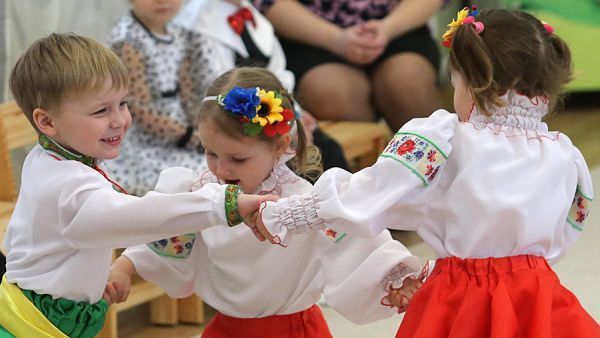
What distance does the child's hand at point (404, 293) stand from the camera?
7.39 ft

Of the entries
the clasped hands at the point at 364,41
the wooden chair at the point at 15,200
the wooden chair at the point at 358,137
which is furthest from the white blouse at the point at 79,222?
the clasped hands at the point at 364,41

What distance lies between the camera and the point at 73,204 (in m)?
2.14

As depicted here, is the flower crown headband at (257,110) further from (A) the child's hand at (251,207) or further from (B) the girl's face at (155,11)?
(B) the girl's face at (155,11)

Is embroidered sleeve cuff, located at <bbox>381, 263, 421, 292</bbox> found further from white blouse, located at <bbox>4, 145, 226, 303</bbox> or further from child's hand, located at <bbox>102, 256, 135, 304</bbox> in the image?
child's hand, located at <bbox>102, 256, 135, 304</bbox>

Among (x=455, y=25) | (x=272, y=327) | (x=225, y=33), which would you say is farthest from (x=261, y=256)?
(x=225, y=33)

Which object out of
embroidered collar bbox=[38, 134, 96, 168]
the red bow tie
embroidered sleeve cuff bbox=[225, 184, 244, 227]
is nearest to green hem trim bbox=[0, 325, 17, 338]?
embroidered collar bbox=[38, 134, 96, 168]

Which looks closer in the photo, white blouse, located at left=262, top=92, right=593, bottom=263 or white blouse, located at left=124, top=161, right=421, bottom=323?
white blouse, located at left=262, top=92, right=593, bottom=263

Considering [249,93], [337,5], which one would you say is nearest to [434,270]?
[249,93]

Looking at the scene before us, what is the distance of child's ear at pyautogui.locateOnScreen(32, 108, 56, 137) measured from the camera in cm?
219

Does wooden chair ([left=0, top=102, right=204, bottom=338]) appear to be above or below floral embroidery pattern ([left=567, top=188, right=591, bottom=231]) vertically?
below

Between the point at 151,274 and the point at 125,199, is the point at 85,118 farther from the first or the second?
the point at 151,274

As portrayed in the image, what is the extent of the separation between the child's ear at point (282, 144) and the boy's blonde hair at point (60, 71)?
1.13 ft

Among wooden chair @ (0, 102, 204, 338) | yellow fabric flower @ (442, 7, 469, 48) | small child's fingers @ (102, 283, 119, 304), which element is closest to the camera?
yellow fabric flower @ (442, 7, 469, 48)

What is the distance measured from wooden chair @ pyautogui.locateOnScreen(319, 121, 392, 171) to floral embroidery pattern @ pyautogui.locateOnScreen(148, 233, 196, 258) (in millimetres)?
1501
